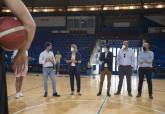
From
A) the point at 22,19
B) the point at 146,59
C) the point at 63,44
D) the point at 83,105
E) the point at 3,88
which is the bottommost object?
the point at 83,105

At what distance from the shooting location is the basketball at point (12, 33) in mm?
1580

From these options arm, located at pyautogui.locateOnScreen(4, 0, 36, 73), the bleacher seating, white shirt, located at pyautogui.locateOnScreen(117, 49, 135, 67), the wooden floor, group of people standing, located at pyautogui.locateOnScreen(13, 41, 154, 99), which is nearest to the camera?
arm, located at pyautogui.locateOnScreen(4, 0, 36, 73)

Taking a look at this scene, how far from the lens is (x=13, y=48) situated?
161cm

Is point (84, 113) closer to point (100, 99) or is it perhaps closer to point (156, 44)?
point (100, 99)

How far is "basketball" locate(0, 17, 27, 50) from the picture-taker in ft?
5.18

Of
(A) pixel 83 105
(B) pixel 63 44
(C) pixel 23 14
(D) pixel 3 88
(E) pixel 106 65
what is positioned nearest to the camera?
(C) pixel 23 14

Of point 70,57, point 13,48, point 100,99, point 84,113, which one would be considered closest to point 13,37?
point 13,48

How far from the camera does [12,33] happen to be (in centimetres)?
158

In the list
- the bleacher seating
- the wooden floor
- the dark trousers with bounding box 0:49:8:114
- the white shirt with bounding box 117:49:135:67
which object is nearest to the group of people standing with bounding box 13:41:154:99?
the white shirt with bounding box 117:49:135:67

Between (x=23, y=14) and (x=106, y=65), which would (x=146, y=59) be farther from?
(x=23, y=14)

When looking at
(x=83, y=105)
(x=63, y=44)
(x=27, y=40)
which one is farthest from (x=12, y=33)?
(x=63, y=44)

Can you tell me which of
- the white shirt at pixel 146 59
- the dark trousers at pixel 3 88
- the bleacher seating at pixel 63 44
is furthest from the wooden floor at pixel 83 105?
the bleacher seating at pixel 63 44

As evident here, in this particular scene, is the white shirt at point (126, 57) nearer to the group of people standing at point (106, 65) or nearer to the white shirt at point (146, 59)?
the group of people standing at point (106, 65)

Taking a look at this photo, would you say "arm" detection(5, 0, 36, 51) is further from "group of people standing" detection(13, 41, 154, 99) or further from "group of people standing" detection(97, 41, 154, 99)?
"group of people standing" detection(97, 41, 154, 99)
